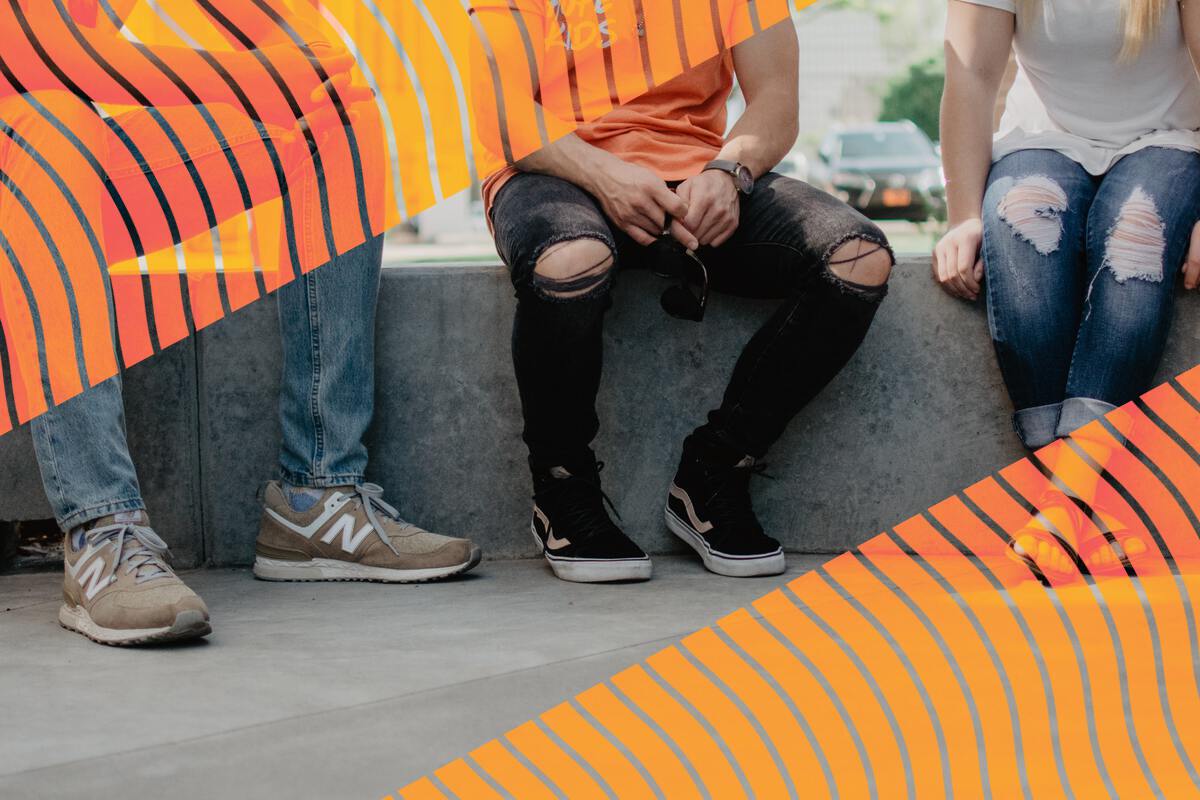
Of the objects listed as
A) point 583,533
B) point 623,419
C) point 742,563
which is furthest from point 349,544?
point 742,563

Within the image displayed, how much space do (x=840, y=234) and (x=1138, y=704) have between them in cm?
112

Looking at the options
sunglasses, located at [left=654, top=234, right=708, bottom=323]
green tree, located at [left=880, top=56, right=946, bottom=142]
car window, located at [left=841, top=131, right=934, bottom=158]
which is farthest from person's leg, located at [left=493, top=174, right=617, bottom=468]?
green tree, located at [left=880, top=56, right=946, bottom=142]

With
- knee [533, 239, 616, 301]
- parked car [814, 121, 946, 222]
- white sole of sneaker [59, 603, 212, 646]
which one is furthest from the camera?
parked car [814, 121, 946, 222]

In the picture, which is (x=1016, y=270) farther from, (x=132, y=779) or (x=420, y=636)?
(x=132, y=779)

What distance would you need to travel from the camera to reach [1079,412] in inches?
111

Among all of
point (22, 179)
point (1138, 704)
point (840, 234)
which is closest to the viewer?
point (1138, 704)

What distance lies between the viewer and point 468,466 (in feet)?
10.4

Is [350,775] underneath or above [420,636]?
above

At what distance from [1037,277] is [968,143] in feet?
1.22

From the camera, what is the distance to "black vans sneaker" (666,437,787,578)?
289 centimetres

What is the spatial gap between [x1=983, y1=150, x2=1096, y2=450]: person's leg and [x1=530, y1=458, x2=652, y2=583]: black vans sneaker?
34.4 inches

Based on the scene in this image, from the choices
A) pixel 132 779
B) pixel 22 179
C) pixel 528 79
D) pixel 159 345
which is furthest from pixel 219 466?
pixel 132 779

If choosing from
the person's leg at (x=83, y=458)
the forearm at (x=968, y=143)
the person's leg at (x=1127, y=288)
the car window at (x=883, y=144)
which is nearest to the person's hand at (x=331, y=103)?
the person's leg at (x=83, y=458)

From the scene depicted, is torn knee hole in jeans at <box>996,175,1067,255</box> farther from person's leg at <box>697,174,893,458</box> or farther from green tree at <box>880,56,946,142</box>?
green tree at <box>880,56,946,142</box>
